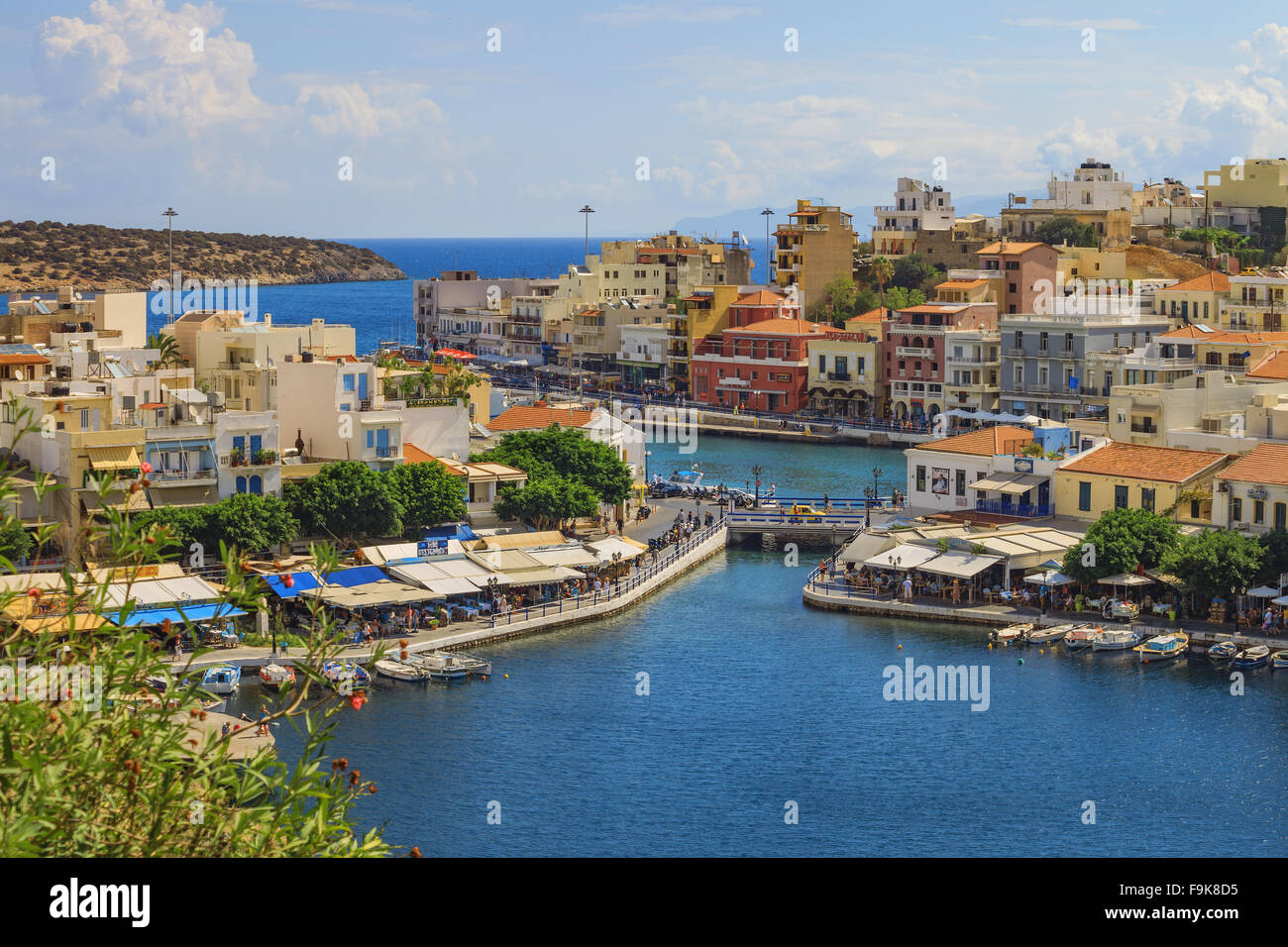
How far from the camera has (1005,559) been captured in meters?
42.4

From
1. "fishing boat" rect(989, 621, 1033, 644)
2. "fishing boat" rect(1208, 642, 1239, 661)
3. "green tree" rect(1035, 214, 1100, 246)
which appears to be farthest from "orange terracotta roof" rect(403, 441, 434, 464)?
"green tree" rect(1035, 214, 1100, 246)

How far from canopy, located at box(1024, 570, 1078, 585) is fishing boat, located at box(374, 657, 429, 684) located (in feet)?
47.4

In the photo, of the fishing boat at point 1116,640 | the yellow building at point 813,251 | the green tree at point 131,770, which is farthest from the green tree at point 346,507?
the yellow building at point 813,251

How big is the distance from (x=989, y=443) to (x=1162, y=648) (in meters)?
12.9

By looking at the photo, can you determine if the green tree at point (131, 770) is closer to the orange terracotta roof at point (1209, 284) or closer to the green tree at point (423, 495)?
the green tree at point (423, 495)

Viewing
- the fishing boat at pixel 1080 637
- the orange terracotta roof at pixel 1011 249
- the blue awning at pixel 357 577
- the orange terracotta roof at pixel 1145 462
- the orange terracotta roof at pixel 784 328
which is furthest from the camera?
the orange terracotta roof at pixel 784 328

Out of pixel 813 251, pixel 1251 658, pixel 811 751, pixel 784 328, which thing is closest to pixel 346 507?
pixel 811 751

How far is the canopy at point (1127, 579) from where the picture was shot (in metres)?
40.0

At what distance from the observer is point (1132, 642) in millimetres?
38219

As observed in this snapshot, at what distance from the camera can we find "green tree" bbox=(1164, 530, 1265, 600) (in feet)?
127

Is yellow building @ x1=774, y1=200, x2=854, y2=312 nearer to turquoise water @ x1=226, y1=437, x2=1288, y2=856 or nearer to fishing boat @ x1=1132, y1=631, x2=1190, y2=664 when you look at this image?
turquoise water @ x1=226, y1=437, x2=1288, y2=856

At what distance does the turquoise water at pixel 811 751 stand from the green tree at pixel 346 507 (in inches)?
230

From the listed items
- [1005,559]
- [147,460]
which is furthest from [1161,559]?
[147,460]
